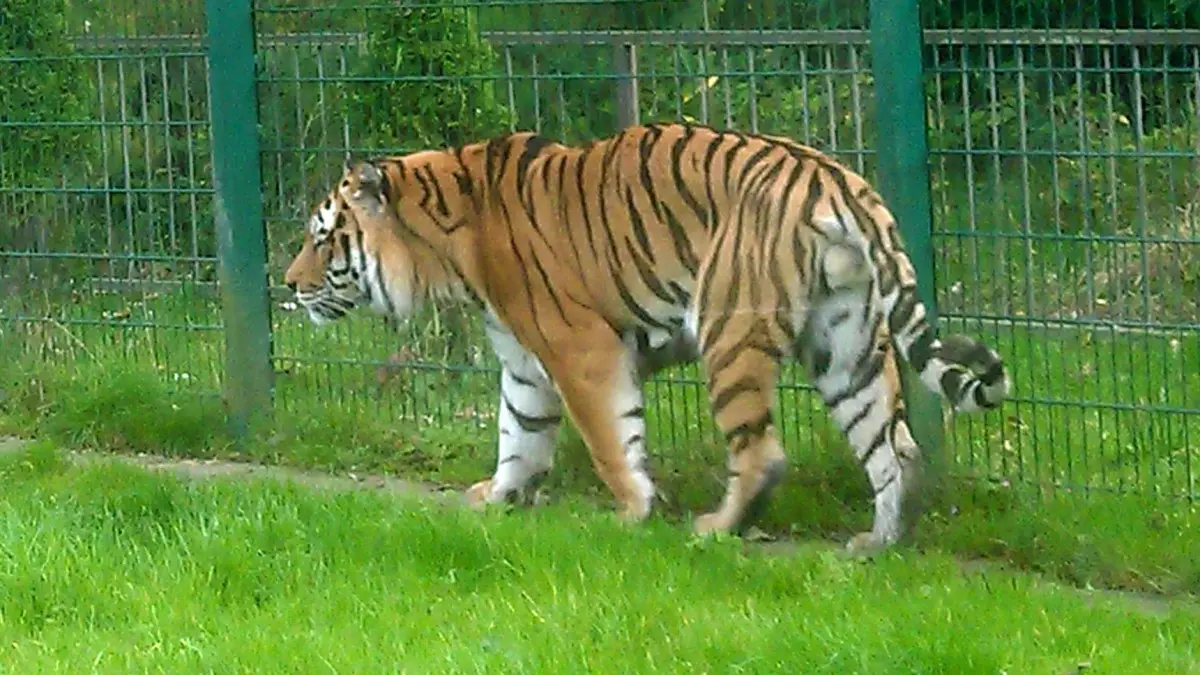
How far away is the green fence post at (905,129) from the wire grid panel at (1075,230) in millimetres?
74

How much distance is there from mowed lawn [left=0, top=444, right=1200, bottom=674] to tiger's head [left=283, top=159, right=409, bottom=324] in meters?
0.98

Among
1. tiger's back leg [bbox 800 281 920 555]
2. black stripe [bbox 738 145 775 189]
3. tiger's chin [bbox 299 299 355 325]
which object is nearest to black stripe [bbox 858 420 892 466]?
tiger's back leg [bbox 800 281 920 555]

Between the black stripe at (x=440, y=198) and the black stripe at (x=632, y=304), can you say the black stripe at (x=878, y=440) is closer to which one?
the black stripe at (x=632, y=304)

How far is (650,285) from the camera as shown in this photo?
7605 millimetres

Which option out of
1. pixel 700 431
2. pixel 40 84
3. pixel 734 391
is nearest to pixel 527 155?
pixel 700 431

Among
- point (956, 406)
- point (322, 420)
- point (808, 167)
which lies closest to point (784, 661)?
point (956, 406)

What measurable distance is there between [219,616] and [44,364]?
12.9ft

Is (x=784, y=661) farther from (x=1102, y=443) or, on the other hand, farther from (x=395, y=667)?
(x=1102, y=443)

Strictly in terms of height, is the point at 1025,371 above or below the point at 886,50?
below

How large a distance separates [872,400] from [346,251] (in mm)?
2197

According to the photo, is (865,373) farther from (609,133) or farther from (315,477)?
(315,477)

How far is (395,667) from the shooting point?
5.82 metres

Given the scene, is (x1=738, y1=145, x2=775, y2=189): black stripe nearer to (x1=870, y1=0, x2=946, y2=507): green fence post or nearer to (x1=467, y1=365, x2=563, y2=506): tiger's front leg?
(x1=870, y1=0, x2=946, y2=507): green fence post

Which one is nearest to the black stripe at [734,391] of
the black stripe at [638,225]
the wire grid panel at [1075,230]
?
the black stripe at [638,225]
